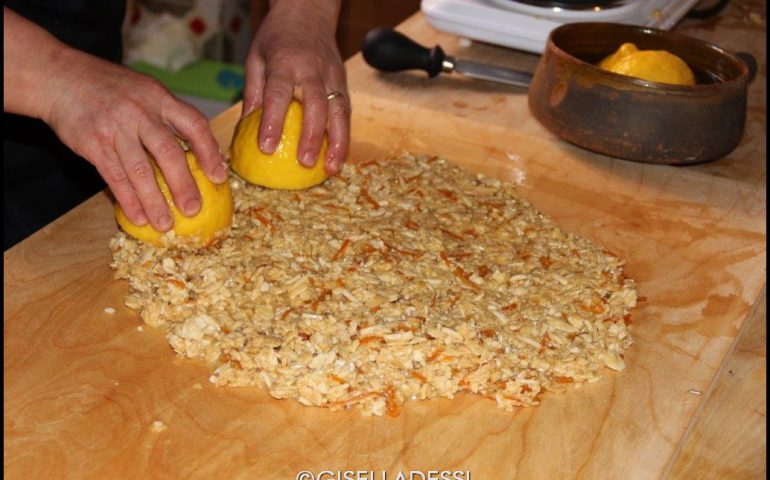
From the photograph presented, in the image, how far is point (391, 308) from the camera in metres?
1.31

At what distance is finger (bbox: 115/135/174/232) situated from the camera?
4.45 feet

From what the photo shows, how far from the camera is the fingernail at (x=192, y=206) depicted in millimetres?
1386

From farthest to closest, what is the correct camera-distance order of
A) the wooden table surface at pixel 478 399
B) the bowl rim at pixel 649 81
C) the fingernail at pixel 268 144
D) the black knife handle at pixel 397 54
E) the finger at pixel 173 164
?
the black knife handle at pixel 397 54 < the bowl rim at pixel 649 81 < the fingernail at pixel 268 144 < the finger at pixel 173 164 < the wooden table surface at pixel 478 399

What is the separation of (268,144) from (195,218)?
201 millimetres

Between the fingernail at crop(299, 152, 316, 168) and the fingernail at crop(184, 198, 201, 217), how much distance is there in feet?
Answer: 0.73

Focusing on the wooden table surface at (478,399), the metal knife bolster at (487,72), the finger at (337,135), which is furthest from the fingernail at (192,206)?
the metal knife bolster at (487,72)

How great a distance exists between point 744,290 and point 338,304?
2.22ft

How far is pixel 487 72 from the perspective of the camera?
84.5 inches

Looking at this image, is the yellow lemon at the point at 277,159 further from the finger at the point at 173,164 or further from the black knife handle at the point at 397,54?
the black knife handle at the point at 397,54

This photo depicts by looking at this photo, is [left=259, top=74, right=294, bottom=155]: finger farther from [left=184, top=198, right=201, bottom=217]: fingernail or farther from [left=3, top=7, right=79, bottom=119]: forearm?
[left=3, top=7, right=79, bottom=119]: forearm

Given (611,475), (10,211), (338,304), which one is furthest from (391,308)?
(10,211)

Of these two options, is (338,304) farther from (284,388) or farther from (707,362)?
(707,362)

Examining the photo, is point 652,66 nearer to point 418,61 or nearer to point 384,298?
point 418,61

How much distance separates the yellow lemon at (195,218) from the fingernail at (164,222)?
0.01m
